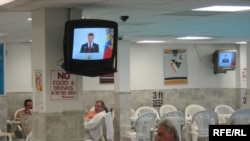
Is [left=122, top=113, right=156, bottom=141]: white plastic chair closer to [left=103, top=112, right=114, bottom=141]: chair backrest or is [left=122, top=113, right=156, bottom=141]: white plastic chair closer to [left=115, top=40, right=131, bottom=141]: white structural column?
[left=103, top=112, right=114, bottom=141]: chair backrest

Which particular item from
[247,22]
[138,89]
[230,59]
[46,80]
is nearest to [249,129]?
[46,80]

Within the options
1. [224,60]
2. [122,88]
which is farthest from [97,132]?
[224,60]

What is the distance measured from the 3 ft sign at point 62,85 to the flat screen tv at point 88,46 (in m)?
0.33

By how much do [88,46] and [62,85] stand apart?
697 millimetres

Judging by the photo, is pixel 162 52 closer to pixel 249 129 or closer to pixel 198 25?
pixel 198 25

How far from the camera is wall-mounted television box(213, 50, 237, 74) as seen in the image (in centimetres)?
1494

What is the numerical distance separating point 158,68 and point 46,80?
27.4ft

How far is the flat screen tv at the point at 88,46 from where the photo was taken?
5891 mm

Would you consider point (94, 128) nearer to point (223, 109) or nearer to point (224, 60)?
point (223, 109)

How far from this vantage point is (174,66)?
14.6 metres

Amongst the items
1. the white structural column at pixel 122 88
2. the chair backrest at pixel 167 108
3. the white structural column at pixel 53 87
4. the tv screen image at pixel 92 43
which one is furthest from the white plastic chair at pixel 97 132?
the chair backrest at pixel 167 108

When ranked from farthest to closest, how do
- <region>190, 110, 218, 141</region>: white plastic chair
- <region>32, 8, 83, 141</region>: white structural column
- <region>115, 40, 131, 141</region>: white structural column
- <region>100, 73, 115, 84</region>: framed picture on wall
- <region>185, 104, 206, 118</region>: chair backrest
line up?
1. <region>185, 104, 206, 118</region>: chair backrest
2. <region>100, 73, 115, 84</region>: framed picture on wall
3. <region>115, 40, 131, 141</region>: white structural column
4. <region>190, 110, 218, 141</region>: white plastic chair
5. <region>32, 8, 83, 141</region>: white structural column

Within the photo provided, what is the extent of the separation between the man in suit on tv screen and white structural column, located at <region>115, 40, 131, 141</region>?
6.32m

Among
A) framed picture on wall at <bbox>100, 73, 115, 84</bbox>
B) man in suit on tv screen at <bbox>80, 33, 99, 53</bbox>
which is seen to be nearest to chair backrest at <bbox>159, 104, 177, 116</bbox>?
framed picture on wall at <bbox>100, 73, 115, 84</bbox>
